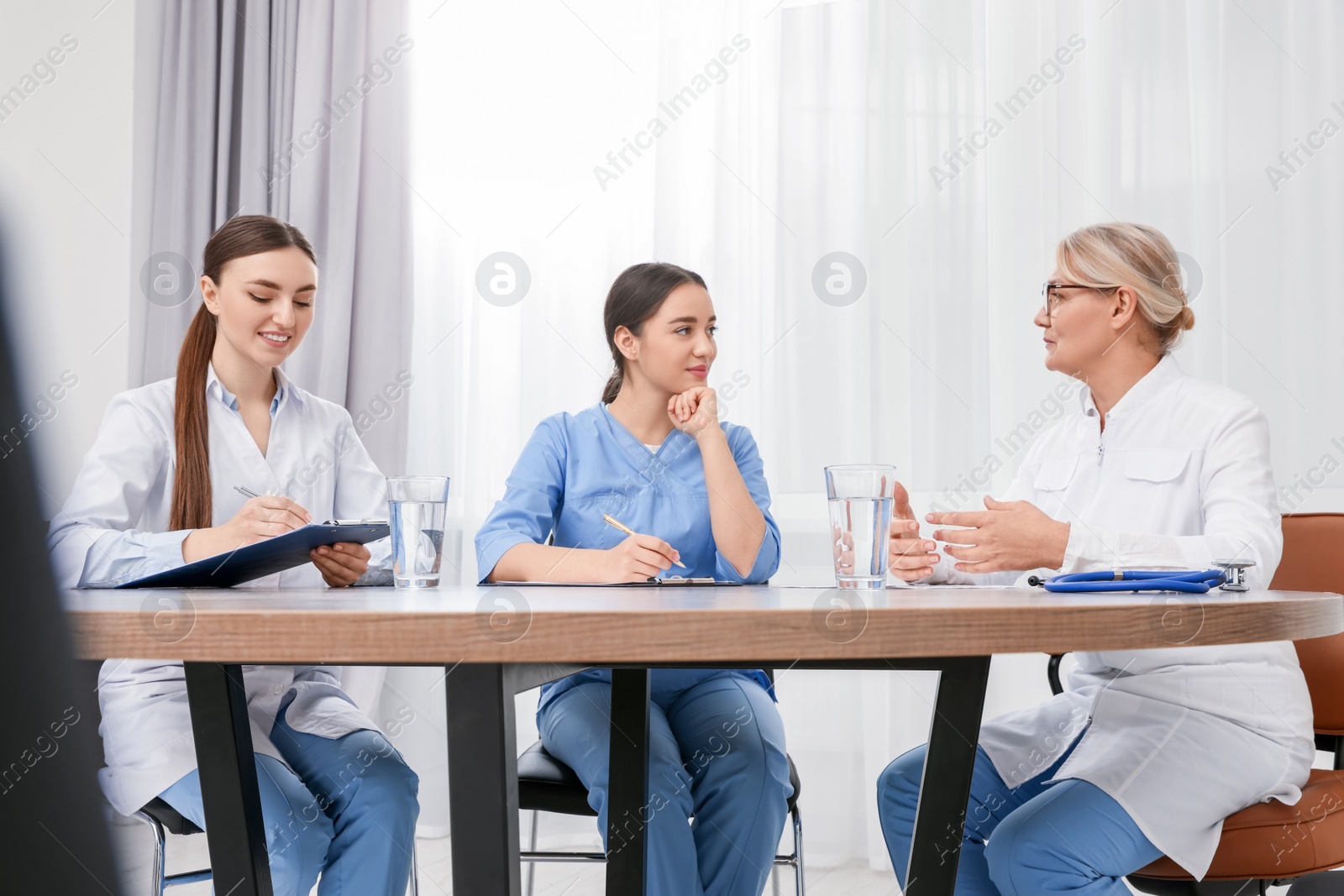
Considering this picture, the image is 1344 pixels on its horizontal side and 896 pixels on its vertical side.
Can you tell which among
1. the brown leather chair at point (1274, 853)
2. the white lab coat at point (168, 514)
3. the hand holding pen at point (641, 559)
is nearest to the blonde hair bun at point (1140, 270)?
the brown leather chair at point (1274, 853)

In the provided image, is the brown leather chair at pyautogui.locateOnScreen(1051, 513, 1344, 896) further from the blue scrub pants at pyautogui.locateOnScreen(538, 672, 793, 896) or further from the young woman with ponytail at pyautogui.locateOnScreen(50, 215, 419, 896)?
the young woman with ponytail at pyautogui.locateOnScreen(50, 215, 419, 896)

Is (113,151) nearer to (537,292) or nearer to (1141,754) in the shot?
(537,292)

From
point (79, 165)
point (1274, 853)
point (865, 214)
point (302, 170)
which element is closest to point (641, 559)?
point (1274, 853)

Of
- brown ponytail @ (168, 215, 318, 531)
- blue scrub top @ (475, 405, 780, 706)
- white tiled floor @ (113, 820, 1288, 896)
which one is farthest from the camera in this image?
white tiled floor @ (113, 820, 1288, 896)

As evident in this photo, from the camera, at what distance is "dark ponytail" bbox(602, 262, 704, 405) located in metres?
1.84

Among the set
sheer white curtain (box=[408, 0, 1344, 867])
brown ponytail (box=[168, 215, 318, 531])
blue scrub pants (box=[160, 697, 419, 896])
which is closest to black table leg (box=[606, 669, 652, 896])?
blue scrub pants (box=[160, 697, 419, 896])

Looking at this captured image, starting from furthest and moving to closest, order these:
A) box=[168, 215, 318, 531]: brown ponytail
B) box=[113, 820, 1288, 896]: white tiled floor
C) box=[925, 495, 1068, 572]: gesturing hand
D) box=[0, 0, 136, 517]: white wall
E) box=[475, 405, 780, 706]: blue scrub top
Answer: box=[0, 0, 136, 517]: white wall → box=[113, 820, 1288, 896]: white tiled floor → box=[475, 405, 780, 706]: blue scrub top → box=[168, 215, 318, 531]: brown ponytail → box=[925, 495, 1068, 572]: gesturing hand

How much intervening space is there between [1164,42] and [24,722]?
2.88m

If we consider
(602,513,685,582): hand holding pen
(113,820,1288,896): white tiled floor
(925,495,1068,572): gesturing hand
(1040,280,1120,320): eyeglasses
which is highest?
(1040,280,1120,320): eyeglasses

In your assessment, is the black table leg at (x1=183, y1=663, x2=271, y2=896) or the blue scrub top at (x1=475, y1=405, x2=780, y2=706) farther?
the blue scrub top at (x1=475, y1=405, x2=780, y2=706)

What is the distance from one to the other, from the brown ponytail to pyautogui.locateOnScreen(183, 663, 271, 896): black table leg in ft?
1.63

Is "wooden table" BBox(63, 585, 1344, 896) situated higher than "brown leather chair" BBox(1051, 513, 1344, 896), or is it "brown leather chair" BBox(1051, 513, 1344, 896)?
"wooden table" BBox(63, 585, 1344, 896)

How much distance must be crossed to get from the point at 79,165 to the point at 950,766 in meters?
3.07

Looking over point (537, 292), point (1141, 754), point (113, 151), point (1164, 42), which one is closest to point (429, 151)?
point (537, 292)
